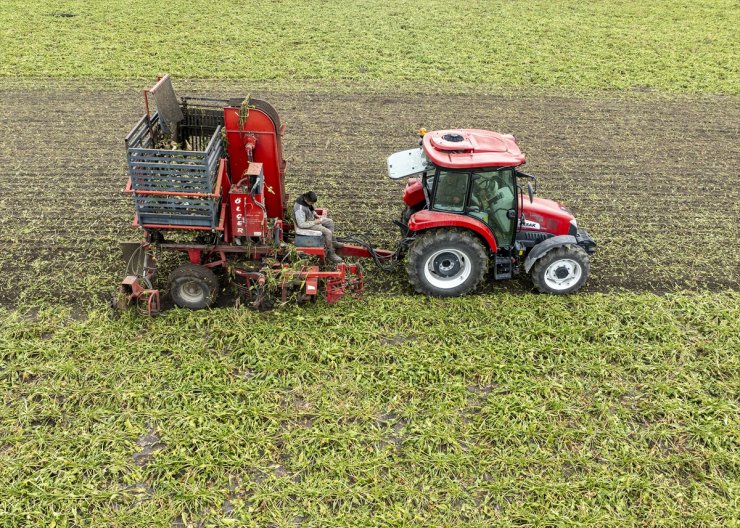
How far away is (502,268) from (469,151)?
175 cm

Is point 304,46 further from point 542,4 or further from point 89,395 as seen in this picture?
point 89,395

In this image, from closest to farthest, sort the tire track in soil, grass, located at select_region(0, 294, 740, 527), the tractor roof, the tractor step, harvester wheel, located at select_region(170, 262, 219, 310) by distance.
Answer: grass, located at select_region(0, 294, 740, 527) → the tractor roof → harvester wheel, located at select_region(170, 262, 219, 310) → the tractor step → the tire track in soil

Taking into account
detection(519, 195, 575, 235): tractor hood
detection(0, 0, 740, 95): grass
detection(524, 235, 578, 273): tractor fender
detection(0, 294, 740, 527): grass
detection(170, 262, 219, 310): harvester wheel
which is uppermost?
detection(0, 0, 740, 95): grass

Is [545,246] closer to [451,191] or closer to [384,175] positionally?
[451,191]

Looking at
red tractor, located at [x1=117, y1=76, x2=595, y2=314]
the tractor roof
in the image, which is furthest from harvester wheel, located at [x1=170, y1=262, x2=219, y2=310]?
the tractor roof

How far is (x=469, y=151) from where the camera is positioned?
25.8ft

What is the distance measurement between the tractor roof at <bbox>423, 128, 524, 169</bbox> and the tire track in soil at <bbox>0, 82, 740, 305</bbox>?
199 centimetres

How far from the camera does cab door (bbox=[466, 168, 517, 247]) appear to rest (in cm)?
788

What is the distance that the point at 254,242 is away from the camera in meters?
7.96

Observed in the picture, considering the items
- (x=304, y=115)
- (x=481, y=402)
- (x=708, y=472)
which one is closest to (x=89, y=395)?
(x=481, y=402)

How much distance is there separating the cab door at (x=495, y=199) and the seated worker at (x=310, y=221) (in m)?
1.96

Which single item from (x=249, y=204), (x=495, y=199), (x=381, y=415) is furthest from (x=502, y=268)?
(x=249, y=204)

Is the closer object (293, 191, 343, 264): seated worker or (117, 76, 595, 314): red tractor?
(117, 76, 595, 314): red tractor

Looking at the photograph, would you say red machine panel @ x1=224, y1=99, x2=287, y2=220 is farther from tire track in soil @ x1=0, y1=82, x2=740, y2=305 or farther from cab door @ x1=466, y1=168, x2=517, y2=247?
cab door @ x1=466, y1=168, x2=517, y2=247
